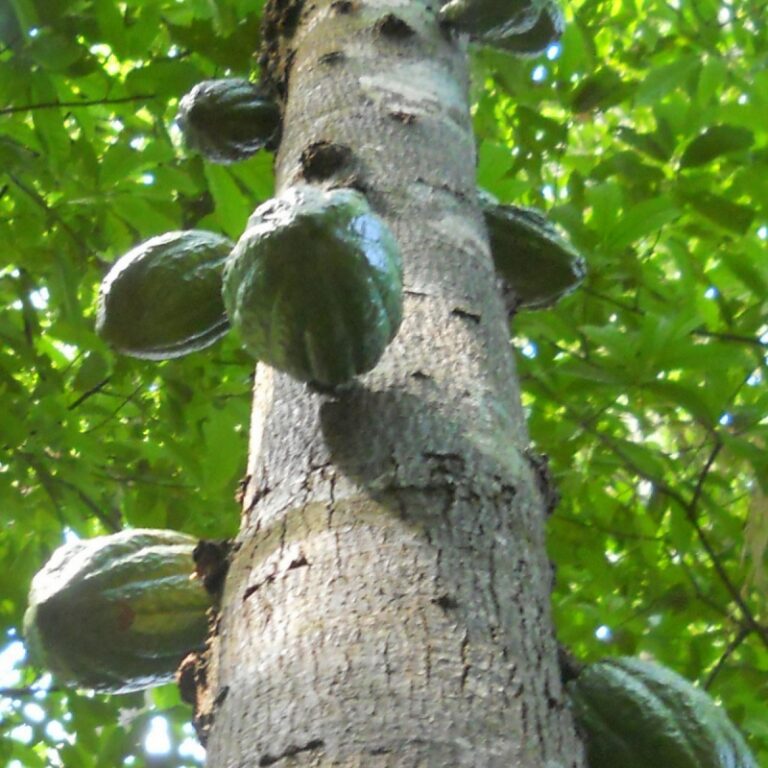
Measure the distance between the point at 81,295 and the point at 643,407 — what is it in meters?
1.88

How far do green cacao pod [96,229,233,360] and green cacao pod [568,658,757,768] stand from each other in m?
0.71

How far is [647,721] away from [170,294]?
2.68 feet

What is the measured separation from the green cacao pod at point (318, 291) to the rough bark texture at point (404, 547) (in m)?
0.07

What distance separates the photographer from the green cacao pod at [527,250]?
1.65m

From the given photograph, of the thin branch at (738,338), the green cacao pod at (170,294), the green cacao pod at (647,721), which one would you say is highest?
the thin branch at (738,338)

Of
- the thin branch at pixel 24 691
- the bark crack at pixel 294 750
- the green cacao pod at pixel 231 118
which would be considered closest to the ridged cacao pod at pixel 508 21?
the green cacao pod at pixel 231 118

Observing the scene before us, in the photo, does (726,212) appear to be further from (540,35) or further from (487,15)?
(487,15)

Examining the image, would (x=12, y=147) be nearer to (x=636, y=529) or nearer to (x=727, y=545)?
(x=636, y=529)

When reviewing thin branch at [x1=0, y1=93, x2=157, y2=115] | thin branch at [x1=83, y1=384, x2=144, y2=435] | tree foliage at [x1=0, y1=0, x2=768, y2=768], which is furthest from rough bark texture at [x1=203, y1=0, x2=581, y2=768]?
thin branch at [x1=83, y1=384, x2=144, y2=435]

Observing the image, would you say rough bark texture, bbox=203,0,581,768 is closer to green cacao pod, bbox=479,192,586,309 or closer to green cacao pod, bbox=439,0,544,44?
green cacao pod, bbox=479,192,586,309

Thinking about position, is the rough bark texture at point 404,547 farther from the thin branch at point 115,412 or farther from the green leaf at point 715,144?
the thin branch at point 115,412

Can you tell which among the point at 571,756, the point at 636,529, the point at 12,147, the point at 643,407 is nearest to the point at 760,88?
the point at 643,407

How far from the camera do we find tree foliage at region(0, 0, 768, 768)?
275 cm

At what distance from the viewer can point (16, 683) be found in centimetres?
420
